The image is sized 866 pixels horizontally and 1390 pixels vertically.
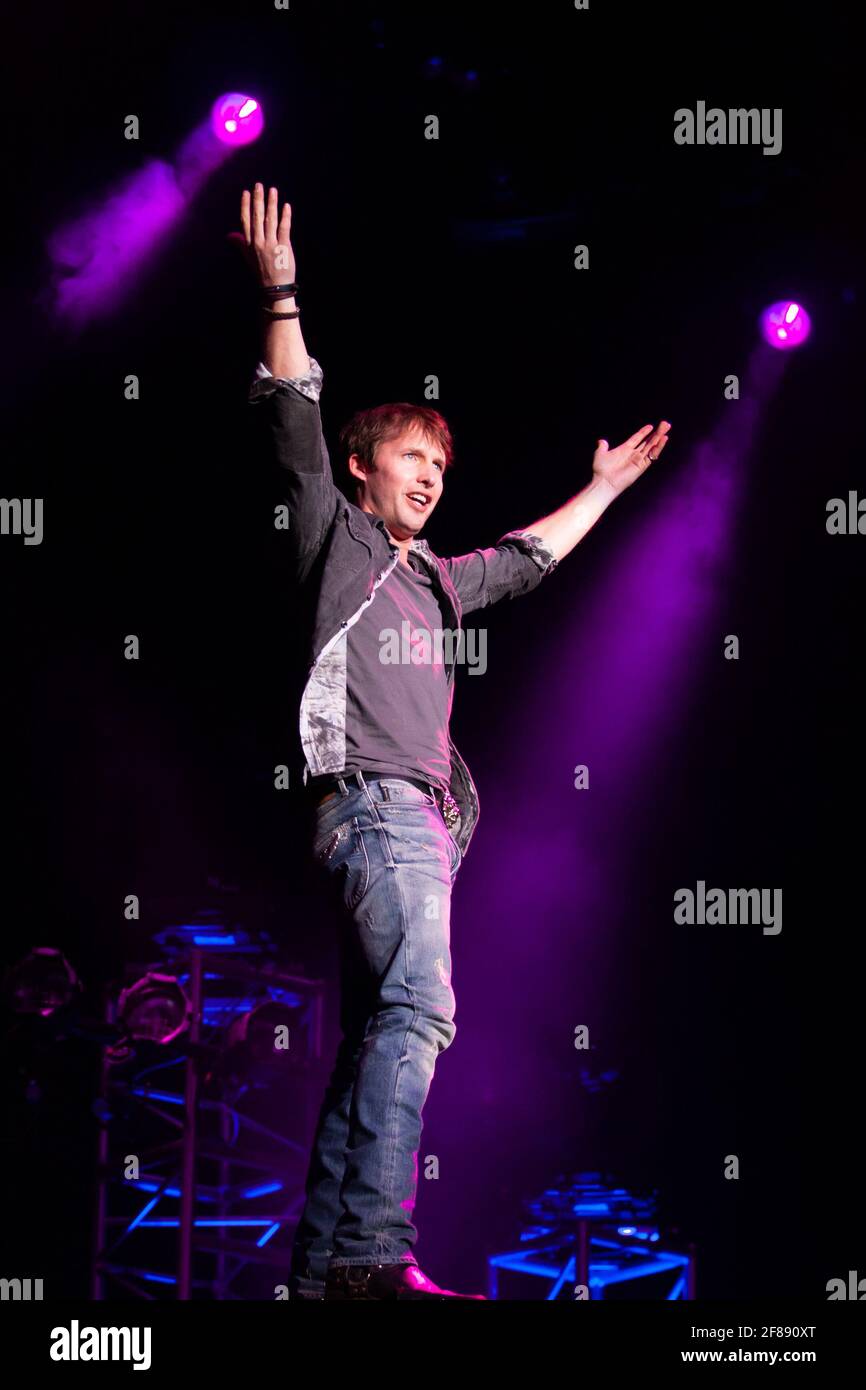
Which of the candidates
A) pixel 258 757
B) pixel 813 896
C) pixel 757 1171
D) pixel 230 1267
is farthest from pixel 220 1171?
pixel 813 896

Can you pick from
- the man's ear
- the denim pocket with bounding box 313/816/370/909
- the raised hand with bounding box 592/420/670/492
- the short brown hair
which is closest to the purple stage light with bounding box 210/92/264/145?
the raised hand with bounding box 592/420/670/492

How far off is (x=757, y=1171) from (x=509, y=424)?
3.47m

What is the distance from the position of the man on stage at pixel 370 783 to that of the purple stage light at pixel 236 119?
2.74 m

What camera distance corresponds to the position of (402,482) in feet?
10.4

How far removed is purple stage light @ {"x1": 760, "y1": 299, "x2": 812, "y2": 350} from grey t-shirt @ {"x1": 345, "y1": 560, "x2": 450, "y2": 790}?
10.8 ft

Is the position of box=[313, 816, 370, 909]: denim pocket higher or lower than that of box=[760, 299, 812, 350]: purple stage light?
lower

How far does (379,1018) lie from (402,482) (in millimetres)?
1290

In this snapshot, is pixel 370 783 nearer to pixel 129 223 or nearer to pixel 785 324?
pixel 129 223

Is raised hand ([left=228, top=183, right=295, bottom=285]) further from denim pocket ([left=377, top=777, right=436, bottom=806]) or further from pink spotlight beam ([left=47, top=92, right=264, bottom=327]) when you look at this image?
pink spotlight beam ([left=47, top=92, right=264, bottom=327])

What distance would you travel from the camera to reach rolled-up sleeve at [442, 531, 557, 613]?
3.37 m

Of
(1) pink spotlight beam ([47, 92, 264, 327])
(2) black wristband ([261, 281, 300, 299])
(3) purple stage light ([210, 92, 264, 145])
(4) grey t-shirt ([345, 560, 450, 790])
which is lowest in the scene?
(4) grey t-shirt ([345, 560, 450, 790])

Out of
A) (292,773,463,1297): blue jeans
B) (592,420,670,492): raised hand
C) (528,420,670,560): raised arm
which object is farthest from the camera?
(592,420,670,492): raised hand

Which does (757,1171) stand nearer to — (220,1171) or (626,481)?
(220,1171)

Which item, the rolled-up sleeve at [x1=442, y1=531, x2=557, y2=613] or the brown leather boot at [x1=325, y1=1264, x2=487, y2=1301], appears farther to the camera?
the rolled-up sleeve at [x1=442, y1=531, x2=557, y2=613]
